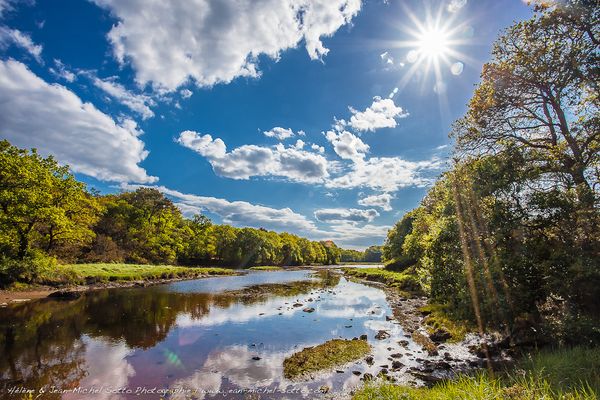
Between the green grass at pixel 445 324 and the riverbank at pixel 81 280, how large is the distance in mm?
39637

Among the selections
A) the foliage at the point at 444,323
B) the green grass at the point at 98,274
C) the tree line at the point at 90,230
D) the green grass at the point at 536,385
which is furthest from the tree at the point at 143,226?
the green grass at the point at 536,385

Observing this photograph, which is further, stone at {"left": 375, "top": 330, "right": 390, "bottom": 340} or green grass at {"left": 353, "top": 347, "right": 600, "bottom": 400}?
stone at {"left": 375, "top": 330, "right": 390, "bottom": 340}

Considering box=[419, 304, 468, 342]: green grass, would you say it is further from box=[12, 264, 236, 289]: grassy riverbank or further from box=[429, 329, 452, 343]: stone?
box=[12, 264, 236, 289]: grassy riverbank

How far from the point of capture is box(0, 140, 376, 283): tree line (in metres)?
35.5

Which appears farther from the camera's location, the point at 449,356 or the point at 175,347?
the point at 175,347

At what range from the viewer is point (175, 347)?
19.6 meters

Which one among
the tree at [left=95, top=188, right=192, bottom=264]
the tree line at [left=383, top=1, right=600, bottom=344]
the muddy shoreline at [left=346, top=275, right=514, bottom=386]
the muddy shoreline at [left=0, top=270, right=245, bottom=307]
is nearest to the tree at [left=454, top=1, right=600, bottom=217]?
the tree line at [left=383, top=1, right=600, bottom=344]

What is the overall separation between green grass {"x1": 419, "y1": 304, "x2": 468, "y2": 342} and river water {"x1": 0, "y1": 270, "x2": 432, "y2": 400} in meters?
2.90

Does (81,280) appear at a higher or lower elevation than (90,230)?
lower

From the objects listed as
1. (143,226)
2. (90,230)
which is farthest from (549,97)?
(143,226)

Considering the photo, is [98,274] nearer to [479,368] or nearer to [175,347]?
[175,347]

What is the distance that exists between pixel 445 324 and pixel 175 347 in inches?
809

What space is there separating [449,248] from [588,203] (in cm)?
698

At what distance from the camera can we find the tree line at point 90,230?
35.5 meters
